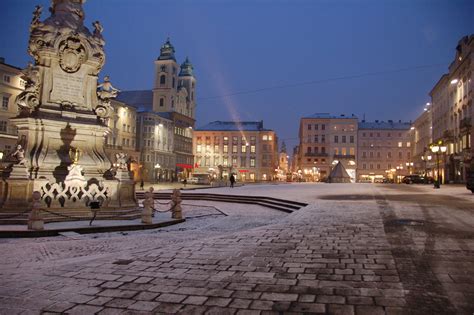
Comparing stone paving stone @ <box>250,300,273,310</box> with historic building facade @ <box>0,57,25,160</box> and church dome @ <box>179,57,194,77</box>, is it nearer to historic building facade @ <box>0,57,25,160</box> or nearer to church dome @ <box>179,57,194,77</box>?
historic building facade @ <box>0,57,25,160</box>

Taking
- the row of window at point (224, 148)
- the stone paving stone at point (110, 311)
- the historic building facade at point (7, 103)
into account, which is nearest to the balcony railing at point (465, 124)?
the stone paving stone at point (110, 311)

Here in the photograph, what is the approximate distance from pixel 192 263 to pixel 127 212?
934cm

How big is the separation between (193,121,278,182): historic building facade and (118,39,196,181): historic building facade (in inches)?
275

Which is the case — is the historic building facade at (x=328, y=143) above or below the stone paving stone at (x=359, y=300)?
above

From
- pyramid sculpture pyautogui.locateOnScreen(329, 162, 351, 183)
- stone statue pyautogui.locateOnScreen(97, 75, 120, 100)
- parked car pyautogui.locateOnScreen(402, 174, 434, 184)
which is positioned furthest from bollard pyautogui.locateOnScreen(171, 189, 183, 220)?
pyramid sculpture pyautogui.locateOnScreen(329, 162, 351, 183)

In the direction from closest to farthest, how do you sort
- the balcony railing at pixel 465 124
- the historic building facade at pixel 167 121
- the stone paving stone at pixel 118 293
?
the stone paving stone at pixel 118 293, the balcony railing at pixel 465 124, the historic building facade at pixel 167 121

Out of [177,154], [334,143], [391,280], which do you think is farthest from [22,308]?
[334,143]

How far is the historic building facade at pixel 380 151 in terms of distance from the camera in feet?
354

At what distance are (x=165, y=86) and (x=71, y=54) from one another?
8202 cm

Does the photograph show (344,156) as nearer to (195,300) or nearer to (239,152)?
(239,152)

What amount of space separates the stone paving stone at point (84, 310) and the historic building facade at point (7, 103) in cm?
5042

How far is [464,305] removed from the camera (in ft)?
13.4

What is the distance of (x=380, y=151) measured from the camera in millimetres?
108250

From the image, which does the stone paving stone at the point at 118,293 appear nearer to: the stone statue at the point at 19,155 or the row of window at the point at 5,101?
the stone statue at the point at 19,155
